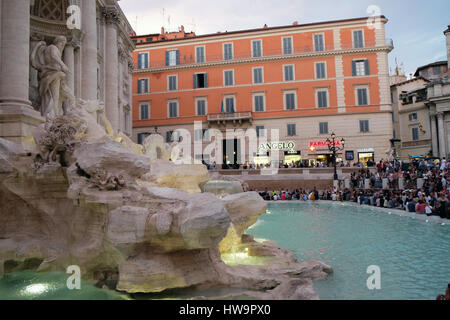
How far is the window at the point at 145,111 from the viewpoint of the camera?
3531 cm

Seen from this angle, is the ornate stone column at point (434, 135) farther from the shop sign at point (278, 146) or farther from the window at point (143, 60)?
the window at point (143, 60)

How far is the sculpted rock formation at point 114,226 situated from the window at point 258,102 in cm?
2681

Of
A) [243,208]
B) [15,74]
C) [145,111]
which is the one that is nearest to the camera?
[243,208]

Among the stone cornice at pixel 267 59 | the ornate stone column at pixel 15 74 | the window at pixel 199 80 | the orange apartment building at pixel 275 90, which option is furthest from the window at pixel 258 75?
the ornate stone column at pixel 15 74

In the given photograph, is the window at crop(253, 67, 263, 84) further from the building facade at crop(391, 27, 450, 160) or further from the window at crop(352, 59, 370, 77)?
the building facade at crop(391, 27, 450, 160)

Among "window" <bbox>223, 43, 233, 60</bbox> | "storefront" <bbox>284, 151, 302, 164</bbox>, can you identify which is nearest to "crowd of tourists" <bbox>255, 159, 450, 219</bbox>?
"storefront" <bbox>284, 151, 302, 164</bbox>

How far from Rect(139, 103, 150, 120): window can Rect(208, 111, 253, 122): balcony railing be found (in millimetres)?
6983

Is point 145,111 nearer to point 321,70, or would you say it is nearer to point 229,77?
point 229,77

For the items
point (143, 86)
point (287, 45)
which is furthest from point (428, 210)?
point (143, 86)

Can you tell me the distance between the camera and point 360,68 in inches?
1233

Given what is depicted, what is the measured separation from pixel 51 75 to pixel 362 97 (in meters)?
27.9

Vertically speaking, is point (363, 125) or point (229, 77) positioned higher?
point (229, 77)
